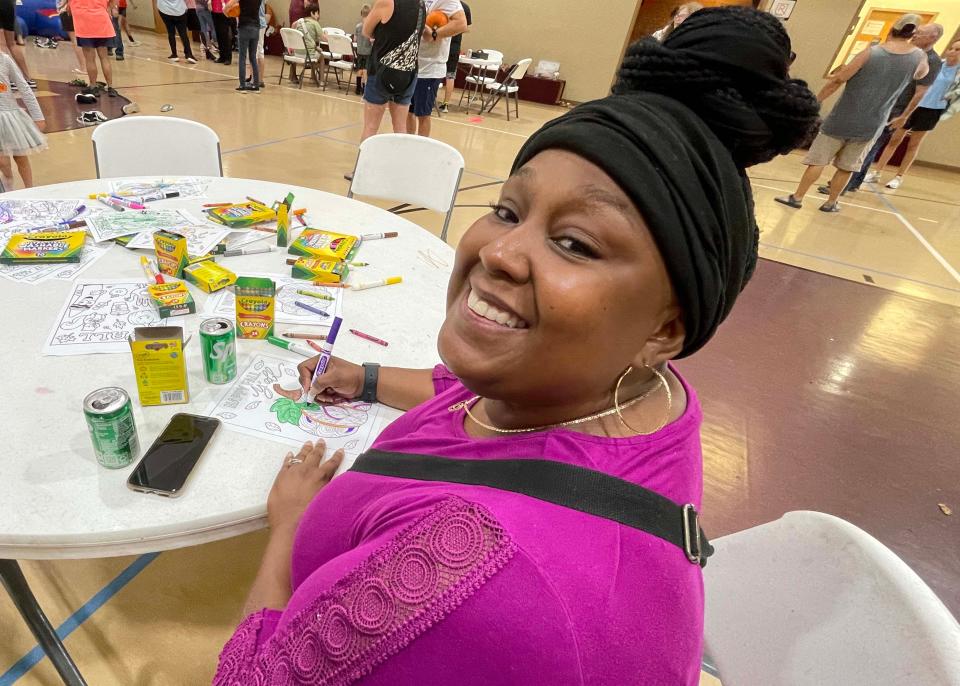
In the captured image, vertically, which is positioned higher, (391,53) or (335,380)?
(391,53)

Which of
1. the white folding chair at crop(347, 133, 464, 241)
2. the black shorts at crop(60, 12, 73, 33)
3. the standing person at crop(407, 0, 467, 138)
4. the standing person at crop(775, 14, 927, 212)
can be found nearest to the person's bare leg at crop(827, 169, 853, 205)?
the standing person at crop(775, 14, 927, 212)

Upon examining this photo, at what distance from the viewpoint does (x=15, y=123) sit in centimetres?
297

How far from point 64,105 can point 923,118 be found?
10.5 m

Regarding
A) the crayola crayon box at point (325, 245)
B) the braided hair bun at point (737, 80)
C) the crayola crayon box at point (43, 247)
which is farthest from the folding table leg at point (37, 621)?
the braided hair bun at point (737, 80)

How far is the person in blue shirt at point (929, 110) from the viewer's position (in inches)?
255

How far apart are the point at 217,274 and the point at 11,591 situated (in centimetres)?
81

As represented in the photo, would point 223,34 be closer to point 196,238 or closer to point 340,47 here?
point 340,47

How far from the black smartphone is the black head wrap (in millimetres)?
738

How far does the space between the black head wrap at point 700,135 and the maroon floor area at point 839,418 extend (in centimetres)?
160

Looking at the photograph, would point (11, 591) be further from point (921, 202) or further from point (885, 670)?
point (921, 202)

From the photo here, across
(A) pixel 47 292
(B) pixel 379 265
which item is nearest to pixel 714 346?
(B) pixel 379 265

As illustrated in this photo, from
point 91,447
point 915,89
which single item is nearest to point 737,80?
point 91,447

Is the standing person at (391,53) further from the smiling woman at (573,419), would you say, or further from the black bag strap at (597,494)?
the black bag strap at (597,494)

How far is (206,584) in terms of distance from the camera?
4.96 ft
